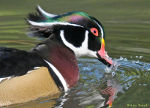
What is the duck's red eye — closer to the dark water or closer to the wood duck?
the wood duck

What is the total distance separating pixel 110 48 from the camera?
880cm

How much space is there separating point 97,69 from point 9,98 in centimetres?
210

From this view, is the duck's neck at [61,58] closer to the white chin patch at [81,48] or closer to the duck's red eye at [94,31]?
the white chin patch at [81,48]

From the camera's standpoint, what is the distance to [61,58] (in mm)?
6738

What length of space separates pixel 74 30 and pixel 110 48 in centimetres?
200

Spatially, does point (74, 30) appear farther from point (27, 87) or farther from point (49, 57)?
point (27, 87)

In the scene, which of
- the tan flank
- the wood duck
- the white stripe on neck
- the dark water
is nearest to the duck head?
the wood duck

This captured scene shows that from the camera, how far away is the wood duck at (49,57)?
6.07 m

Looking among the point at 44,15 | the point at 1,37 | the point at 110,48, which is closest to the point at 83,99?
the point at 44,15

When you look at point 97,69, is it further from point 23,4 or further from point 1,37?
point 23,4

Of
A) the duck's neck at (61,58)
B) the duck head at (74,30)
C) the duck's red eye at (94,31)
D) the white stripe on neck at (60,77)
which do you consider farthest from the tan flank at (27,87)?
the duck's red eye at (94,31)

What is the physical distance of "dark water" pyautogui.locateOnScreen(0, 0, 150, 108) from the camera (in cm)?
628

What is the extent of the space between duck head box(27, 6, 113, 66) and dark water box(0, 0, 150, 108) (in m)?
0.46

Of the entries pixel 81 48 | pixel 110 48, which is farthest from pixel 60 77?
pixel 110 48
